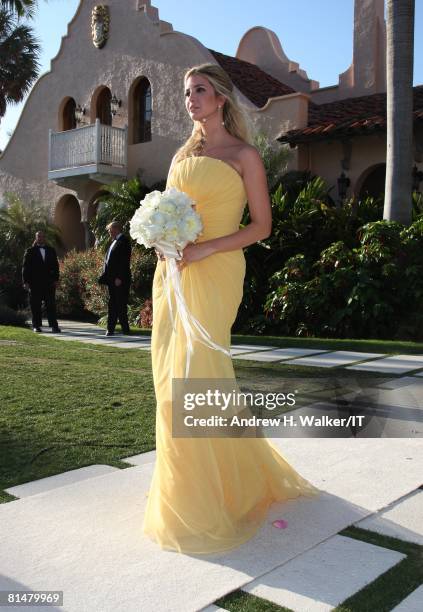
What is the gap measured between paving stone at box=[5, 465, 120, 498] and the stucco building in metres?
10.5

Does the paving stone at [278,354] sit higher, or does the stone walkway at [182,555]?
the paving stone at [278,354]

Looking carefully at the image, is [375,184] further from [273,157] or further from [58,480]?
[58,480]

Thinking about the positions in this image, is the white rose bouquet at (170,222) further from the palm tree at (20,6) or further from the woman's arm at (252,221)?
the palm tree at (20,6)

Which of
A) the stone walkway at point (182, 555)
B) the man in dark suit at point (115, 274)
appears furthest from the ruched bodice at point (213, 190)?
the man in dark suit at point (115, 274)

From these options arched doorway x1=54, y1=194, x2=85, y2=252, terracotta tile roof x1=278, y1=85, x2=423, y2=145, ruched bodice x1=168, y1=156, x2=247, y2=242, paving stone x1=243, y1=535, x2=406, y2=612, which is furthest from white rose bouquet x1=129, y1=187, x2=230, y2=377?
arched doorway x1=54, y1=194, x2=85, y2=252

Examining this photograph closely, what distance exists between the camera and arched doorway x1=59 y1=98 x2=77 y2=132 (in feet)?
62.9

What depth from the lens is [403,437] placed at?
155 inches

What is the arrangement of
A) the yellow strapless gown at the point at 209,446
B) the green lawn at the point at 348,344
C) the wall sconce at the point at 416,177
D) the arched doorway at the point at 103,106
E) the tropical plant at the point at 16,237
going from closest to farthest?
the yellow strapless gown at the point at 209,446, the green lawn at the point at 348,344, the wall sconce at the point at 416,177, the tropical plant at the point at 16,237, the arched doorway at the point at 103,106

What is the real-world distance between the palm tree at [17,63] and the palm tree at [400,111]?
14983 millimetres

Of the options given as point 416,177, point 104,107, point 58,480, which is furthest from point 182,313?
point 104,107

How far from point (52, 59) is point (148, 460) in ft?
61.4

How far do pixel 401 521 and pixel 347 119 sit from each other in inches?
457

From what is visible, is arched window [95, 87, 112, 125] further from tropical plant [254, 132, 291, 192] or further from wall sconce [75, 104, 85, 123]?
tropical plant [254, 132, 291, 192]

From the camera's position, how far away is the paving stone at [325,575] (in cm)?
200
